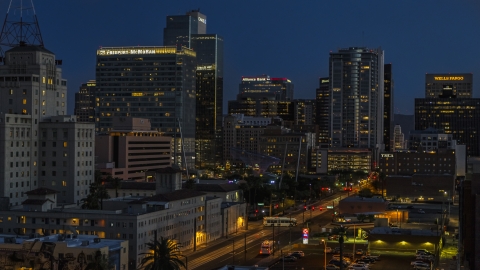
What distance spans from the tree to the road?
56.1 ft

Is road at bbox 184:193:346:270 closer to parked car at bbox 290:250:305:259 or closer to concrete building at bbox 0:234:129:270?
parked car at bbox 290:250:305:259

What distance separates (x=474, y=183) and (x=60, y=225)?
4746 cm

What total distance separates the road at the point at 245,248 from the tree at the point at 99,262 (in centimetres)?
1709

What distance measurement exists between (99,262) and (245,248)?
3347 cm

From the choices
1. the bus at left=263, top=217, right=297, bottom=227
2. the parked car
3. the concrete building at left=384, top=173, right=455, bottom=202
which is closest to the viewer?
the parked car

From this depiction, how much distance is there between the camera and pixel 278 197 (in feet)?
542

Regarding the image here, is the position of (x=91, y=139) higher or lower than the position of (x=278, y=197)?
higher

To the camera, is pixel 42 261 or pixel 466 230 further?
pixel 466 230

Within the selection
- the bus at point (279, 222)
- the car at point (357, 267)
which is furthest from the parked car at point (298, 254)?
the bus at point (279, 222)

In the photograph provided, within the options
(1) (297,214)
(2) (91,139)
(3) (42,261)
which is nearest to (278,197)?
(1) (297,214)

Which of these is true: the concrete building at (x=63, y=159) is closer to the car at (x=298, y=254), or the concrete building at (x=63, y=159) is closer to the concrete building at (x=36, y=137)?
the concrete building at (x=36, y=137)

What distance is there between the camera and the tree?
68750 millimetres

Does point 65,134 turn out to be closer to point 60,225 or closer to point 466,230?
point 60,225

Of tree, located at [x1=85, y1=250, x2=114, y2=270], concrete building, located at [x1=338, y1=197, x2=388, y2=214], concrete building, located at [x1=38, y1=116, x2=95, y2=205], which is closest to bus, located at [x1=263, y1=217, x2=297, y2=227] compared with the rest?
concrete building, located at [x1=338, y1=197, x2=388, y2=214]
